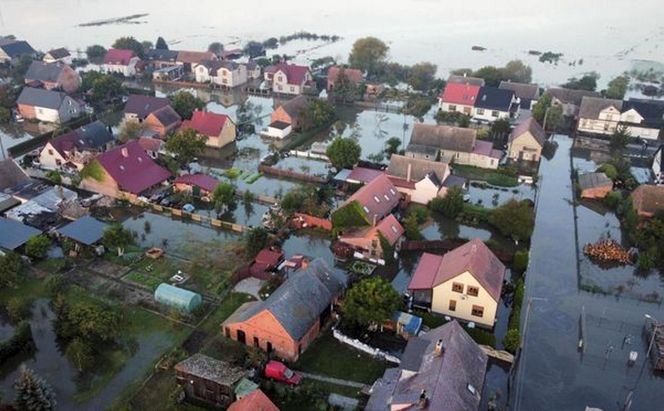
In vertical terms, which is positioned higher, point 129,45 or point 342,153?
point 129,45

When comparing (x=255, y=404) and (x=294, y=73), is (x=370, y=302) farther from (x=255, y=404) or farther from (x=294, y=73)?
(x=294, y=73)

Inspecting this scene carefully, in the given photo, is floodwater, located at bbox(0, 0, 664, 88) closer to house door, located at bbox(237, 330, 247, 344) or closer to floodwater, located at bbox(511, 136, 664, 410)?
floodwater, located at bbox(511, 136, 664, 410)

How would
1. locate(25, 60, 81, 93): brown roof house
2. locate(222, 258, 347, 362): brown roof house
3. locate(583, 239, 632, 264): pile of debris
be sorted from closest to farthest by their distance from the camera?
locate(222, 258, 347, 362): brown roof house < locate(583, 239, 632, 264): pile of debris < locate(25, 60, 81, 93): brown roof house

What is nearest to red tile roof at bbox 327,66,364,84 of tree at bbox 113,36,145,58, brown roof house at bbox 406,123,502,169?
brown roof house at bbox 406,123,502,169

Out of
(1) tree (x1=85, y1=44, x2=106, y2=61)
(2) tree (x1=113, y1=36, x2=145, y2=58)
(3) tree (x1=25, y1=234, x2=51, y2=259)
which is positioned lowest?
(3) tree (x1=25, y1=234, x2=51, y2=259)

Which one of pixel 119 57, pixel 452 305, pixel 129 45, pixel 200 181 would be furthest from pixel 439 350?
pixel 129 45

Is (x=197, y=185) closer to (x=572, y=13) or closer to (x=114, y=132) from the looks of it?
(x=114, y=132)
